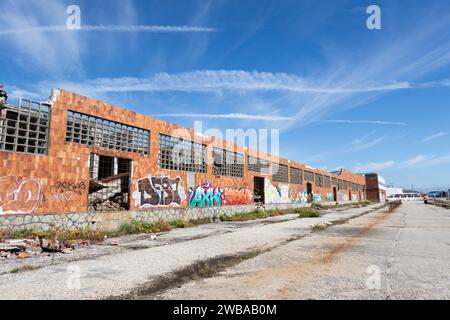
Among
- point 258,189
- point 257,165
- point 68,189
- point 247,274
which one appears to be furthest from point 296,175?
point 247,274

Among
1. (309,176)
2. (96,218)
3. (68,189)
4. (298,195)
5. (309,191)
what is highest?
(309,176)

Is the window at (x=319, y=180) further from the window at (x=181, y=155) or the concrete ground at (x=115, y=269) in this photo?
the concrete ground at (x=115, y=269)

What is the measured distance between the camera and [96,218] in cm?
1312

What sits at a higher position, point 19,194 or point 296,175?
point 296,175

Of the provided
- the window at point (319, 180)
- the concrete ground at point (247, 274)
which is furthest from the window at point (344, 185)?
the concrete ground at point (247, 274)

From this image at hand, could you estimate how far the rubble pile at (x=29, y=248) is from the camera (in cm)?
813

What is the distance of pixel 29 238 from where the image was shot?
1021 centimetres

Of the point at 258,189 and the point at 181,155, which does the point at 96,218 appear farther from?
the point at 258,189

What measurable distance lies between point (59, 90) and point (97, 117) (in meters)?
2.11

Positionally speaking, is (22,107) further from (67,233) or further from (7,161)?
(67,233)

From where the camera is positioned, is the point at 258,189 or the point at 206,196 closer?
the point at 206,196

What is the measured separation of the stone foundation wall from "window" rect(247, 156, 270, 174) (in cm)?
834

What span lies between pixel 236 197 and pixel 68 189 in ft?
48.4
